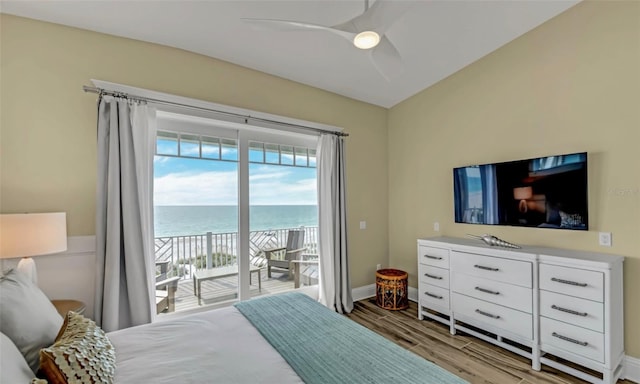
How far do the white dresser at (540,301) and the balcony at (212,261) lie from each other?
1926mm

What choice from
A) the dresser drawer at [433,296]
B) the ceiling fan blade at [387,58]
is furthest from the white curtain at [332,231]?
the ceiling fan blade at [387,58]

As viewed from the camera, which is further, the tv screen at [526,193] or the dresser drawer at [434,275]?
the dresser drawer at [434,275]

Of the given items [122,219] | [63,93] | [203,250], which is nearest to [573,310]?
[203,250]

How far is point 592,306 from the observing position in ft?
6.60

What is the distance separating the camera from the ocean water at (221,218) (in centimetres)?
273

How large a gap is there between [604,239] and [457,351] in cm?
156

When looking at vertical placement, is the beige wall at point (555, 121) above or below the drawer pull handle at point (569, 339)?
above

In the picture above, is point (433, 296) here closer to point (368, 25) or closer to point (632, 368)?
point (632, 368)

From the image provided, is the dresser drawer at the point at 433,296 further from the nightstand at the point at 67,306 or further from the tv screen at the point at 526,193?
the nightstand at the point at 67,306

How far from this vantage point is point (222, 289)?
308 cm

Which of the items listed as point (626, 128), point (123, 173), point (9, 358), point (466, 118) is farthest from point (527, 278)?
point (123, 173)

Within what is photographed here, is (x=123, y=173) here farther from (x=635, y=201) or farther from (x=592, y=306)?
(x=635, y=201)

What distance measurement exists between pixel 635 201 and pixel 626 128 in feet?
1.91

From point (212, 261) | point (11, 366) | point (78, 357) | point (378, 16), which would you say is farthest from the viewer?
point (212, 261)
